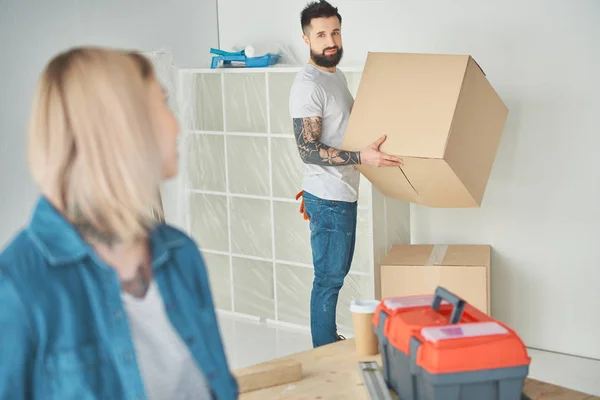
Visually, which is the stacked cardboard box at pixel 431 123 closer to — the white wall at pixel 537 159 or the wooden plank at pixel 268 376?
the white wall at pixel 537 159

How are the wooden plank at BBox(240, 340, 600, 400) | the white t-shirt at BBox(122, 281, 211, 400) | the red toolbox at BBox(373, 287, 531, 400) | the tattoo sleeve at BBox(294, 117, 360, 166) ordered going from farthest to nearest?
the tattoo sleeve at BBox(294, 117, 360, 166), the wooden plank at BBox(240, 340, 600, 400), the red toolbox at BBox(373, 287, 531, 400), the white t-shirt at BBox(122, 281, 211, 400)

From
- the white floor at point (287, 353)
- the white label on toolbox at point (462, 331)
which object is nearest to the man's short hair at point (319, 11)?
the white floor at point (287, 353)

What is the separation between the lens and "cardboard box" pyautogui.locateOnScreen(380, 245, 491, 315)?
Result: 3598 mm

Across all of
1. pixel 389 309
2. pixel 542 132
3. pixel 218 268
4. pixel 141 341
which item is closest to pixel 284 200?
pixel 218 268

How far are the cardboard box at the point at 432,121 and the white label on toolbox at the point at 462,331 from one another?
1.29 metres

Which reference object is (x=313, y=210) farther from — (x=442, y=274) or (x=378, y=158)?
(x=442, y=274)

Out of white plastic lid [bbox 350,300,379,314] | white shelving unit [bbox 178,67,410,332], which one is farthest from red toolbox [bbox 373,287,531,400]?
white shelving unit [bbox 178,67,410,332]

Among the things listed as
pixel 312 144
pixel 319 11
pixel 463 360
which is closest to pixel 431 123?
pixel 312 144

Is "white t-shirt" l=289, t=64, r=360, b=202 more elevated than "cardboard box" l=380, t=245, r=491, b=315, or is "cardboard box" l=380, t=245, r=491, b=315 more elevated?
"white t-shirt" l=289, t=64, r=360, b=202

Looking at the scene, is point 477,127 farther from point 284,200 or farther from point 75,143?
point 75,143

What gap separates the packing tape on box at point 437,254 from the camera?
3.66 m

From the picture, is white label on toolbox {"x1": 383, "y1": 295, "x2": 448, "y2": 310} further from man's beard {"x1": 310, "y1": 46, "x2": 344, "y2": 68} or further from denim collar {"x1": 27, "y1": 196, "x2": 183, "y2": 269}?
man's beard {"x1": 310, "y1": 46, "x2": 344, "y2": 68}

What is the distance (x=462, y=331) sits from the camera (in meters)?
1.57

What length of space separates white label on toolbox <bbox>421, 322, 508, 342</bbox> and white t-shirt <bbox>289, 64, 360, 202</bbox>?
175cm
